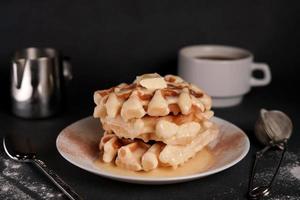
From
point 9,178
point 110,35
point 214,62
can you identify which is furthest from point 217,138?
point 110,35

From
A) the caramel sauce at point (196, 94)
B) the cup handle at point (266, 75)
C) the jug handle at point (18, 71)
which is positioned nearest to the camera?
the caramel sauce at point (196, 94)

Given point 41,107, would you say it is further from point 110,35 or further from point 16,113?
point 110,35

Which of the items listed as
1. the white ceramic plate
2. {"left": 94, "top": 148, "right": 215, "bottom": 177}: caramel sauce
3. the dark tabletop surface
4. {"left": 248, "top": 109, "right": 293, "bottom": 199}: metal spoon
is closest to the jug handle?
the dark tabletop surface

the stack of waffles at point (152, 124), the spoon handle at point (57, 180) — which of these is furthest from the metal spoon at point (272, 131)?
the spoon handle at point (57, 180)

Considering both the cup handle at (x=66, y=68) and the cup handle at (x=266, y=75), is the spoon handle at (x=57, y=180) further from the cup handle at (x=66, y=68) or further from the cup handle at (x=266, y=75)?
the cup handle at (x=266, y=75)

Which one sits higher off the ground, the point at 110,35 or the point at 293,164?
the point at 110,35

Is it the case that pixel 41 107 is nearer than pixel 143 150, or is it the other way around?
pixel 143 150
